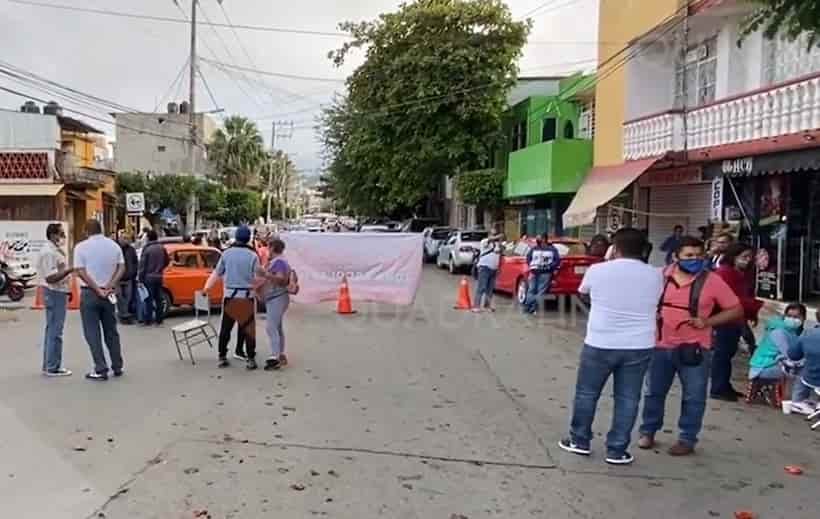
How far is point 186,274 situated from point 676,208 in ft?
37.3

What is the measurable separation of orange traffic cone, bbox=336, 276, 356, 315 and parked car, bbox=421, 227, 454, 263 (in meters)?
17.0

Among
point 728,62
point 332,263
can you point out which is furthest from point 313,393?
point 728,62

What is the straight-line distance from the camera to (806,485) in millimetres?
5621

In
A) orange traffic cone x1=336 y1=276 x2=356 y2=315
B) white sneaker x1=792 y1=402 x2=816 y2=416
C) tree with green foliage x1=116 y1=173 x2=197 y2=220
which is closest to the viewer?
white sneaker x1=792 y1=402 x2=816 y2=416

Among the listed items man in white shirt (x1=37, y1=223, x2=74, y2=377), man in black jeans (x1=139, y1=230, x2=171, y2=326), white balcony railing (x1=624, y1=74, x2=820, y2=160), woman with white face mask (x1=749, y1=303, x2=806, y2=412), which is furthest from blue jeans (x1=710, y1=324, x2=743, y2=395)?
man in black jeans (x1=139, y1=230, x2=171, y2=326)

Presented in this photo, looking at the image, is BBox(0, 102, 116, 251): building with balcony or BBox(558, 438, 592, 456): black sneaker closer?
BBox(558, 438, 592, 456): black sneaker

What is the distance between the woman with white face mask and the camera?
7902 millimetres

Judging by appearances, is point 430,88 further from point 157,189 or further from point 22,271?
point 157,189

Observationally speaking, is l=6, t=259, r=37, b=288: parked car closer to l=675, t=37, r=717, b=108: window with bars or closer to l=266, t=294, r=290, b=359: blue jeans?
l=266, t=294, r=290, b=359: blue jeans

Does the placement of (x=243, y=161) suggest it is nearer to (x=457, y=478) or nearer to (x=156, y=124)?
(x=156, y=124)

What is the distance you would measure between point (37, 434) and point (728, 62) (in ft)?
Answer: 46.5

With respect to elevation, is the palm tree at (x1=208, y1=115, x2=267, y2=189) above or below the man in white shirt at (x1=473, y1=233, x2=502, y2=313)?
above

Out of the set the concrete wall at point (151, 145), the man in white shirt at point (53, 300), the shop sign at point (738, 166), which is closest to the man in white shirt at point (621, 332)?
the man in white shirt at point (53, 300)

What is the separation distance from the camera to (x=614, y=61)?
20297mm
